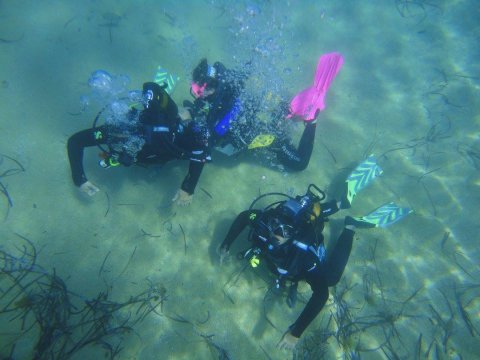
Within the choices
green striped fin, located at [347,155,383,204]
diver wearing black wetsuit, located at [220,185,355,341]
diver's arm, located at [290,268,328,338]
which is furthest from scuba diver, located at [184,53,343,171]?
diver's arm, located at [290,268,328,338]

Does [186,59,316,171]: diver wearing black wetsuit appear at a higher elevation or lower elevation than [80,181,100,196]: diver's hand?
higher

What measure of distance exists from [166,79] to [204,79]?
2142mm

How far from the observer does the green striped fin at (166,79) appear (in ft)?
21.3

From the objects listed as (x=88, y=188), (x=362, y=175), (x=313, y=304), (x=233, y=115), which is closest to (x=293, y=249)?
(x=313, y=304)

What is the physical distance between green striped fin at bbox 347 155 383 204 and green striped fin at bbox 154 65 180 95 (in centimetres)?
450

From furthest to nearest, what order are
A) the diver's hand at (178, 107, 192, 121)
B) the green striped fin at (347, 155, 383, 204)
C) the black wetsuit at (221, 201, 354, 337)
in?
the green striped fin at (347, 155, 383, 204), the diver's hand at (178, 107, 192, 121), the black wetsuit at (221, 201, 354, 337)

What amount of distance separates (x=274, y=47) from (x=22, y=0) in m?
6.47

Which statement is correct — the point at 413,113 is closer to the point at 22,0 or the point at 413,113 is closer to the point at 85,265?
the point at 85,265

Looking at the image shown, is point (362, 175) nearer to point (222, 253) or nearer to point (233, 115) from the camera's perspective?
point (233, 115)

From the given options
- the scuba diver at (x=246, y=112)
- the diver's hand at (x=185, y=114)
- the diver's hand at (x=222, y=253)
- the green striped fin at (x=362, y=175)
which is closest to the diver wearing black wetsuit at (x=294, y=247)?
the diver's hand at (x=222, y=253)

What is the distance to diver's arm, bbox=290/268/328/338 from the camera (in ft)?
13.5

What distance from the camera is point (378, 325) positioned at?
15.9ft

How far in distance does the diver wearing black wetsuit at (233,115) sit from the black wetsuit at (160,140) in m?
0.48

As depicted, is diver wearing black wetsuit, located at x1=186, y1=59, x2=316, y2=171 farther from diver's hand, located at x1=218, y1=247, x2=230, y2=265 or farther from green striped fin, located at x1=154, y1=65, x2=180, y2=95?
diver's hand, located at x1=218, y1=247, x2=230, y2=265
